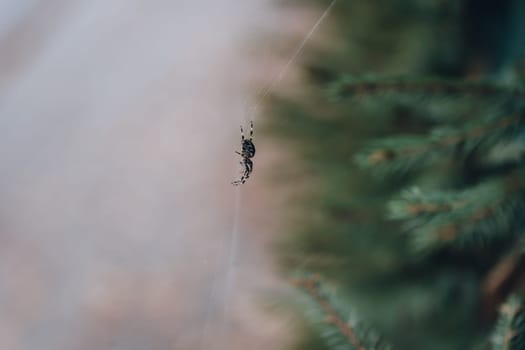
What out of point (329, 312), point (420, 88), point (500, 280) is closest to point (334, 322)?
point (329, 312)

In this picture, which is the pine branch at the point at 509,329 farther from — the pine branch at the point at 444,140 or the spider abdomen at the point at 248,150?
the spider abdomen at the point at 248,150

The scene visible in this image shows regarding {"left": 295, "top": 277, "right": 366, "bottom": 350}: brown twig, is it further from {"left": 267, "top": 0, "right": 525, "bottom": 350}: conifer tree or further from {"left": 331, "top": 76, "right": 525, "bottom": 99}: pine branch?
{"left": 267, "top": 0, "right": 525, "bottom": 350}: conifer tree

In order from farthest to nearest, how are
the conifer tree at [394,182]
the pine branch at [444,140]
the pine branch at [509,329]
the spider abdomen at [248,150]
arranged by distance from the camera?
the conifer tree at [394,182]
the spider abdomen at [248,150]
the pine branch at [444,140]
the pine branch at [509,329]

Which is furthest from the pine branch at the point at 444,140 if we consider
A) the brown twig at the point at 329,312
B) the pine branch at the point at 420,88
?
the brown twig at the point at 329,312

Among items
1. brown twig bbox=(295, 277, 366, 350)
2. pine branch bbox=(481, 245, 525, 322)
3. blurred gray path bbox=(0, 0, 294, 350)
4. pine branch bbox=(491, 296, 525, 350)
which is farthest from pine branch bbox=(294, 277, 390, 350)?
pine branch bbox=(481, 245, 525, 322)

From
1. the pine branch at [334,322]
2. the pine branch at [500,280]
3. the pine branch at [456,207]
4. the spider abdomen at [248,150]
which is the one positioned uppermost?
the spider abdomen at [248,150]

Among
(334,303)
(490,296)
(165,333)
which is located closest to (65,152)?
(165,333)

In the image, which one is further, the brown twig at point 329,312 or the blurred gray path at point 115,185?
the blurred gray path at point 115,185
